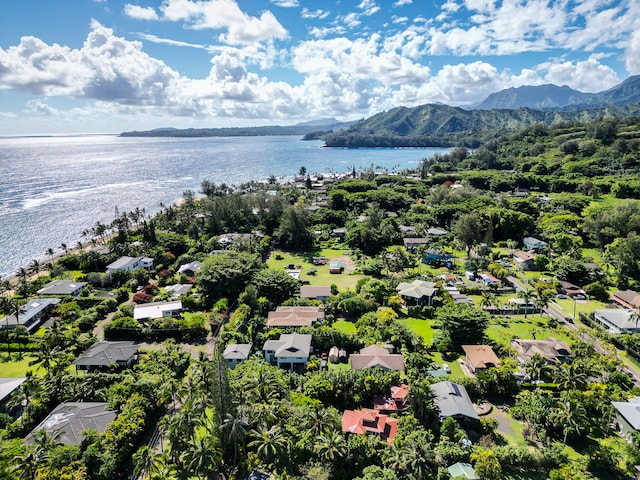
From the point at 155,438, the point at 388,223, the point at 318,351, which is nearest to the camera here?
the point at 155,438

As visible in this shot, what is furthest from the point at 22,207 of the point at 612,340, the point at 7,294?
the point at 612,340

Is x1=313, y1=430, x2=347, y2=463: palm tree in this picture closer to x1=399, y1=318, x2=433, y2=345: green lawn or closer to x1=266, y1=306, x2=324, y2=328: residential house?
x1=266, y1=306, x2=324, y2=328: residential house

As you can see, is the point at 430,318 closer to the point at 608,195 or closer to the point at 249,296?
the point at 249,296

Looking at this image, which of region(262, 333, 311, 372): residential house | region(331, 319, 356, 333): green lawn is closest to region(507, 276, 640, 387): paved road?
region(331, 319, 356, 333): green lawn

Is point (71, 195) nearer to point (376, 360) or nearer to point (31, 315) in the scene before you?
point (31, 315)

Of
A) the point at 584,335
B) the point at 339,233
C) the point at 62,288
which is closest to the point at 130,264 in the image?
the point at 62,288
